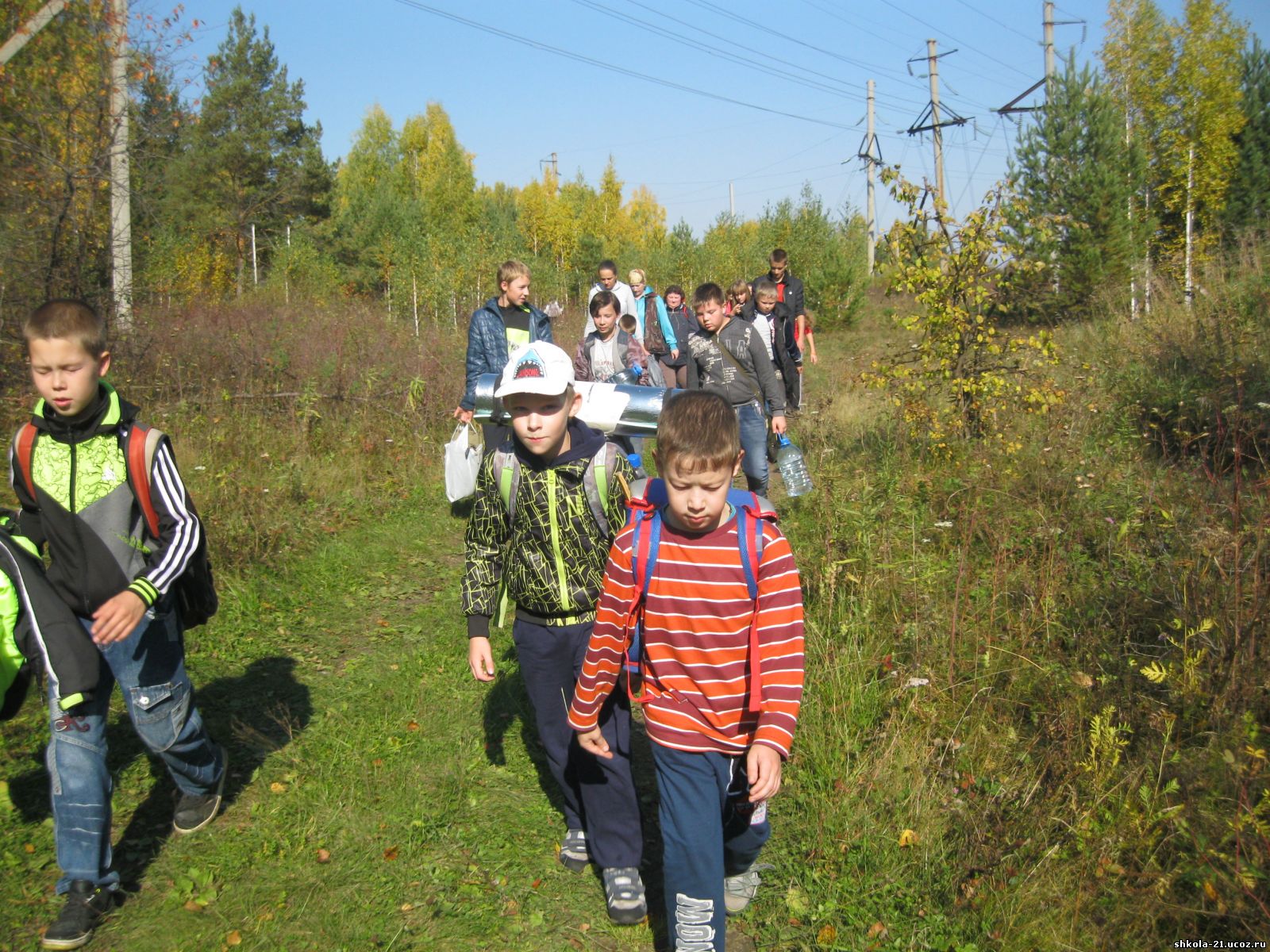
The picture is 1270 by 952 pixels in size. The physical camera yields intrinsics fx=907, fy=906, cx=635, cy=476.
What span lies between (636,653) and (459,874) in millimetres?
1346

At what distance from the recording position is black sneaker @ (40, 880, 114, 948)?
2871 millimetres

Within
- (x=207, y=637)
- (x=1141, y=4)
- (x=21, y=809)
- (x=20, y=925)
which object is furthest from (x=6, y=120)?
(x=1141, y=4)

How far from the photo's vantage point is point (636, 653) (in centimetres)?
270

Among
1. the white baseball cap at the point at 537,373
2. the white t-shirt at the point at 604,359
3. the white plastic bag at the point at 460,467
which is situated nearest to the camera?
the white baseball cap at the point at 537,373

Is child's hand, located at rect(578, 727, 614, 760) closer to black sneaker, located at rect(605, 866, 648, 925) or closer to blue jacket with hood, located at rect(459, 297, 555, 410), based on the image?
black sneaker, located at rect(605, 866, 648, 925)

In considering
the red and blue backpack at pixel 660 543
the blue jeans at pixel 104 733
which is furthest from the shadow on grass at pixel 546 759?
the blue jeans at pixel 104 733

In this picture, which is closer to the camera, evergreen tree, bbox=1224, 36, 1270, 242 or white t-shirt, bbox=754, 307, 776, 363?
white t-shirt, bbox=754, 307, 776, 363

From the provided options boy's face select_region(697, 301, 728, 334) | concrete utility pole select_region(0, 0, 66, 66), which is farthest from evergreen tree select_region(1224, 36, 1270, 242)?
concrete utility pole select_region(0, 0, 66, 66)

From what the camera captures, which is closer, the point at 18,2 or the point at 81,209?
the point at 81,209

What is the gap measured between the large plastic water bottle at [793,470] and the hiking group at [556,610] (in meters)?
3.88

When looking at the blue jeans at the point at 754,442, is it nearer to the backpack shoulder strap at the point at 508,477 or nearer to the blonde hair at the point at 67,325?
the backpack shoulder strap at the point at 508,477

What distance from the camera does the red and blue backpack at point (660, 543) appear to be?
7.97ft

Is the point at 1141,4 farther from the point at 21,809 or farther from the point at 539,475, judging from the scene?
the point at 21,809

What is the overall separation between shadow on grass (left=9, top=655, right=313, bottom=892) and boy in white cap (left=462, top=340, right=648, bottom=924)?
1580mm
